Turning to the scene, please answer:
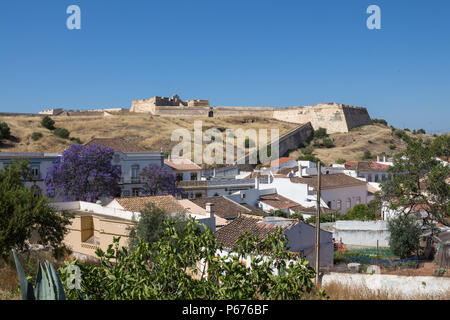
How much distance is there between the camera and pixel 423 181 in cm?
1697

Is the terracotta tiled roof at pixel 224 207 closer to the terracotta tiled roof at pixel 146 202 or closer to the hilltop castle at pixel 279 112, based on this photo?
the terracotta tiled roof at pixel 146 202

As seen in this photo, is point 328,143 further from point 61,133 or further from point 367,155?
point 61,133

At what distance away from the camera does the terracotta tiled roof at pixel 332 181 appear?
1255 inches

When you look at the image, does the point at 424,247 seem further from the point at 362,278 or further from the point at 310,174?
the point at 310,174

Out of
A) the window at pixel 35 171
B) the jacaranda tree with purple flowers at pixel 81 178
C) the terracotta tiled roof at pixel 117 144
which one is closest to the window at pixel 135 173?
the terracotta tiled roof at pixel 117 144

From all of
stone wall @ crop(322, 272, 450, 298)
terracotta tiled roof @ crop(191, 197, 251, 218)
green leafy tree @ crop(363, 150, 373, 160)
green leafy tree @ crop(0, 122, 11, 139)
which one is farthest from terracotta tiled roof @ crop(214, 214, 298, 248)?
green leafy tree @ crop(363, 150, 373, 160)

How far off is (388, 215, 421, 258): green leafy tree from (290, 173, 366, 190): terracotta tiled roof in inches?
484

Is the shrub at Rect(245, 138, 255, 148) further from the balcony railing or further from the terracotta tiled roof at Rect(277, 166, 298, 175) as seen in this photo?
the balcony railing

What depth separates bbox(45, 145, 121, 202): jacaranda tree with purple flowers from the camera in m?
23.8

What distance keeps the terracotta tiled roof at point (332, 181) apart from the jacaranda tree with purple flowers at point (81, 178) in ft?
44.6
